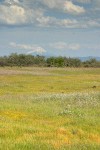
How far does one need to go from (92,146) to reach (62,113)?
1066 centimetres

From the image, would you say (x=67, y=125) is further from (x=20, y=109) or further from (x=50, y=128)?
(x=20, y=109)

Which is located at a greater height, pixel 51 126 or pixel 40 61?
pixel 40 61

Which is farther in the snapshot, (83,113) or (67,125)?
(83,113)

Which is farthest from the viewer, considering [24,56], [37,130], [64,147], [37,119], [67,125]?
[24,56]

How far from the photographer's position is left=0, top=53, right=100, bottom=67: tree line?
15352 centimetres

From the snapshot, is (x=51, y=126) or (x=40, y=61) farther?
(x=40, y=61)

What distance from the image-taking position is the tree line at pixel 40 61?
504ft

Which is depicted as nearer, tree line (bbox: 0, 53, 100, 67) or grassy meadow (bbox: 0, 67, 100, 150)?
grassy meadow (bbox: 0, 67, 100, 150)

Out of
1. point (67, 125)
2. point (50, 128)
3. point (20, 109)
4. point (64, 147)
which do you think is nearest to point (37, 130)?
point (50, 128)

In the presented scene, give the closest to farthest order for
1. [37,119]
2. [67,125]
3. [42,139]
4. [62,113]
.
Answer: [42,139]
[67,125]
[37,119]
[62,113]

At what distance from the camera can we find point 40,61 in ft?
516

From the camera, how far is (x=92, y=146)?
13266 mm

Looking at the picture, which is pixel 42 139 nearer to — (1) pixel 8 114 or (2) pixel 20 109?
(1) pixel 8 114

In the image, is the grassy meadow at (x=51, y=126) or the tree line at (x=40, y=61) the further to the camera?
the tree line at (x=40, y=61)
